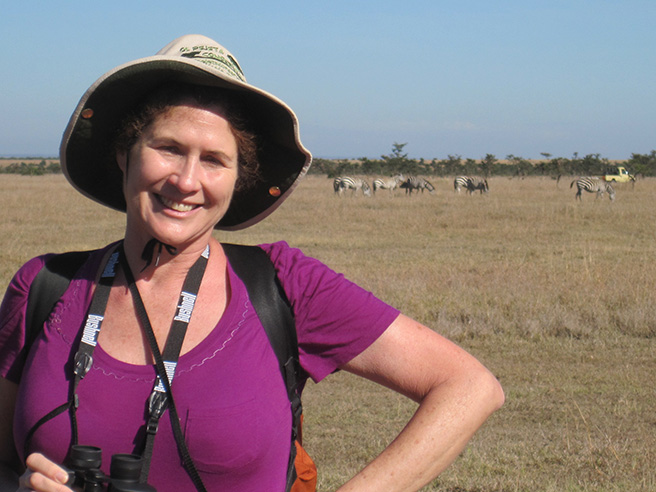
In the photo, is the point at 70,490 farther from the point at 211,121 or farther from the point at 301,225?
the point at 301,225

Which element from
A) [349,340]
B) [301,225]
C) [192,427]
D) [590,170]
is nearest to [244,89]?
[349,340]

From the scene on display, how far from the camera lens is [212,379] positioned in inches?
62.3

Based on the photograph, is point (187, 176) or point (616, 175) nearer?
point (187, 176)

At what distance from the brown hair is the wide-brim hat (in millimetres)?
20

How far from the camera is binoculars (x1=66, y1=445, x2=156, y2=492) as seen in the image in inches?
53.0

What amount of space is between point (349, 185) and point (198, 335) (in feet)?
97.7

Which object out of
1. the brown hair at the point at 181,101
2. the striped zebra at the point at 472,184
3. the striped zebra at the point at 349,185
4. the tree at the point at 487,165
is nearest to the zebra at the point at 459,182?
the striped zebra at the point at 472,184

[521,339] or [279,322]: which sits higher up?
[279,322]

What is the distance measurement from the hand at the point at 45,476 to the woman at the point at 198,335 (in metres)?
0.03

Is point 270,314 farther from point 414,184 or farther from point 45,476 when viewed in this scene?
point 414,184

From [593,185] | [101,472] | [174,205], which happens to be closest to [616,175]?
[593,185]

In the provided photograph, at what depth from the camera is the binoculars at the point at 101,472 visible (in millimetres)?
1346

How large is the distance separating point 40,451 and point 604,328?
604cm

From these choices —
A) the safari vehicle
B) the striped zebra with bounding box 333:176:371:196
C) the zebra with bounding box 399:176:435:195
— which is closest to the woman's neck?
the striped zebra with bounding box 333:176:371:196
